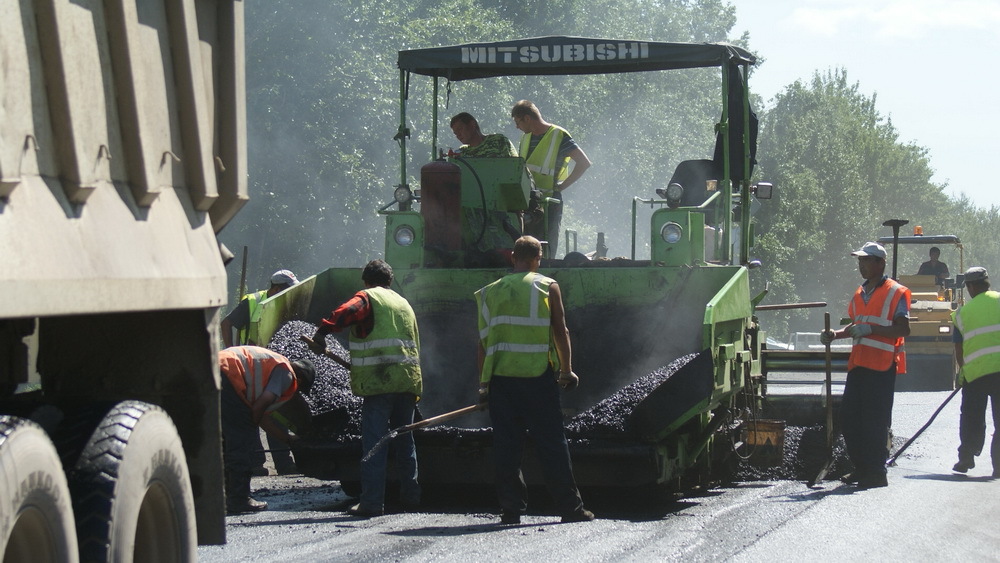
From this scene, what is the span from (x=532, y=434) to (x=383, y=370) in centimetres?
92

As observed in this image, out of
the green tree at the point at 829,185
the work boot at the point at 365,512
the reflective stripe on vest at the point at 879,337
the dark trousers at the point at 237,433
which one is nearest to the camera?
the work boot at the point at 365,512

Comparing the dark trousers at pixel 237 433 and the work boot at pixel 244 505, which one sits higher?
the dark trousers at pixel 237 433

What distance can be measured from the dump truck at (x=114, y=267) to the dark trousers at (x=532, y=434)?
103 inches

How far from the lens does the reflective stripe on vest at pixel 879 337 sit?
8.70 m

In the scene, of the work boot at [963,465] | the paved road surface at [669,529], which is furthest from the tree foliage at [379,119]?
the paved road surface at [669,529]

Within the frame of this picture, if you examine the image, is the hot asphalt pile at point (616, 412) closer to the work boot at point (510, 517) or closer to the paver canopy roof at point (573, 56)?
the work boot at point (510, 517)

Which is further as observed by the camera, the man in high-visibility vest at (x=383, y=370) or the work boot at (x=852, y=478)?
the work boot at (x=852, y=478)

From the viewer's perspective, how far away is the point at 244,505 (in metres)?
7.24

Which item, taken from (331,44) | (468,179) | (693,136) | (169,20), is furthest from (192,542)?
(693,136)

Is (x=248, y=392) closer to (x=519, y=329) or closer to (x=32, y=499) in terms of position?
(x=519, y=329)

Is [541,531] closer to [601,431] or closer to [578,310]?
[601,431]

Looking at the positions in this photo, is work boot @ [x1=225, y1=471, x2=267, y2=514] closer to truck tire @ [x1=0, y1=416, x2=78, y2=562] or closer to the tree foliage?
truck tire @ [x1=0, y1=416, x2=78, y2=562]

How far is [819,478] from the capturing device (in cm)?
839

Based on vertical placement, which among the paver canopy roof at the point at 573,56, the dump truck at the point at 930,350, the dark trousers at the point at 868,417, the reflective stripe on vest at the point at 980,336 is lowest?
the dump truck at the point at 930,350
